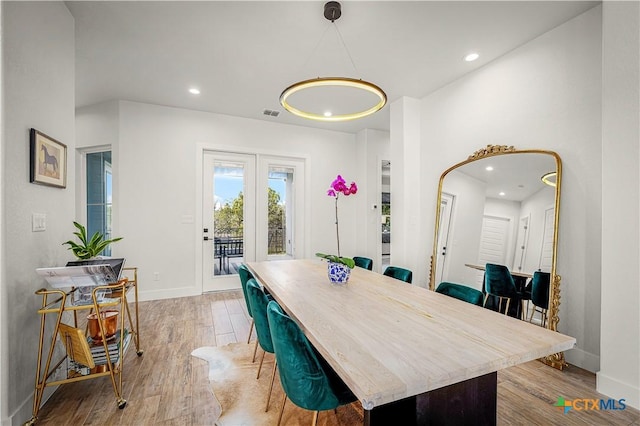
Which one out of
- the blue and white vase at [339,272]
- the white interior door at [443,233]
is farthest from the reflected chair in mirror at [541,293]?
the blue and white vase at [339,272]

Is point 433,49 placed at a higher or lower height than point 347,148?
higher

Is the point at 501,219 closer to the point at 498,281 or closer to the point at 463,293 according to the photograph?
the point at 498,281

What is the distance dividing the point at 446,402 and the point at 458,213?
2.65 meters

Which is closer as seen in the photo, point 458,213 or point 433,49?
point 433,49

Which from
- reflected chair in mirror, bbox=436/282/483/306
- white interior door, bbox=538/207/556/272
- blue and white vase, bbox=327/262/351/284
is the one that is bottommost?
reflected chair in mirror, bbox=436/282/483/306

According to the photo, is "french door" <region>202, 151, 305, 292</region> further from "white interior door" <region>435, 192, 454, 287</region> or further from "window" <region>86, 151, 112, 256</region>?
"white interior door" <region>435, 192, 454, 287</region>

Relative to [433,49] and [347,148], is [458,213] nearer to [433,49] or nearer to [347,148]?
[433,49]

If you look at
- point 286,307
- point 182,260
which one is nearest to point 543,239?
point 286,307

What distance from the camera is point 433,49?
9.25 feet

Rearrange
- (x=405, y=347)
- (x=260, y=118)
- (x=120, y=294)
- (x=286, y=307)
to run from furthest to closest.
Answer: (x=260, y=118), (x=120, y=294), (x=286, y=307), (x=405, y=347)

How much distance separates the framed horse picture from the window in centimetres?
242

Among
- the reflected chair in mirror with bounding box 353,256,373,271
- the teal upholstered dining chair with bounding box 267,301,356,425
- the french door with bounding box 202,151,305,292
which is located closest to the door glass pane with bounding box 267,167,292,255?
the french door with bounding box 202,151,305,292

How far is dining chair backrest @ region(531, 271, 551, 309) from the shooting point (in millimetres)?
2471

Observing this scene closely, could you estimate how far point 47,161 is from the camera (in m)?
1.87
